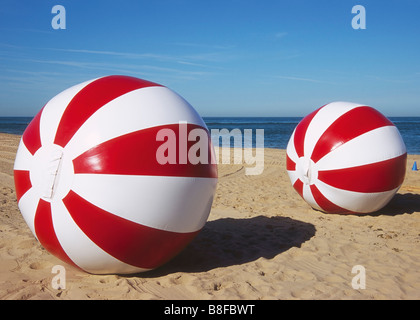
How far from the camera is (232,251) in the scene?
174 inches

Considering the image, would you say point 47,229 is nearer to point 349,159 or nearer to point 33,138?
point 33,138

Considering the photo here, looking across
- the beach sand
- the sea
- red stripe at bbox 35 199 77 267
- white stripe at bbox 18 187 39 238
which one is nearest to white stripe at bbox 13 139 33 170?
white stripe at bbox 18 187 39 238

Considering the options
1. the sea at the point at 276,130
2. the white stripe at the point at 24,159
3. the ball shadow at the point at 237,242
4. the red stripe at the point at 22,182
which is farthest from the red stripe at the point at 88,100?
the sea at the point at 276,130

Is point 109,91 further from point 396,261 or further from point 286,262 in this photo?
point 396,261

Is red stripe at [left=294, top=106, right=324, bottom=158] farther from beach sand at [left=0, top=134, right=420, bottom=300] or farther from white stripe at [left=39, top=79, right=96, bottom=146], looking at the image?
white stripe at [left=39, top=79, right=96, bottom=146]

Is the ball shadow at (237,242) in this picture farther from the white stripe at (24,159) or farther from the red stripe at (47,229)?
the white stripe at (24,159)

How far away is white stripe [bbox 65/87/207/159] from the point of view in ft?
10.0

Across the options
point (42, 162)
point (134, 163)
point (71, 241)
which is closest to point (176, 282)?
point (71, 241)

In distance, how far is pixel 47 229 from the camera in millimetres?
3195

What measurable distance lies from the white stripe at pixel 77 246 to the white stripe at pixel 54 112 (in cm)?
61

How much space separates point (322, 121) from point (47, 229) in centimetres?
446

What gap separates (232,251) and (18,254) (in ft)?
8.46

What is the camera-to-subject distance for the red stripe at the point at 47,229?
315 centimetres

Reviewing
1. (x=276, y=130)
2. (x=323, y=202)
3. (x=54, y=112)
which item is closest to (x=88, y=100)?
(x=54, y=112)
